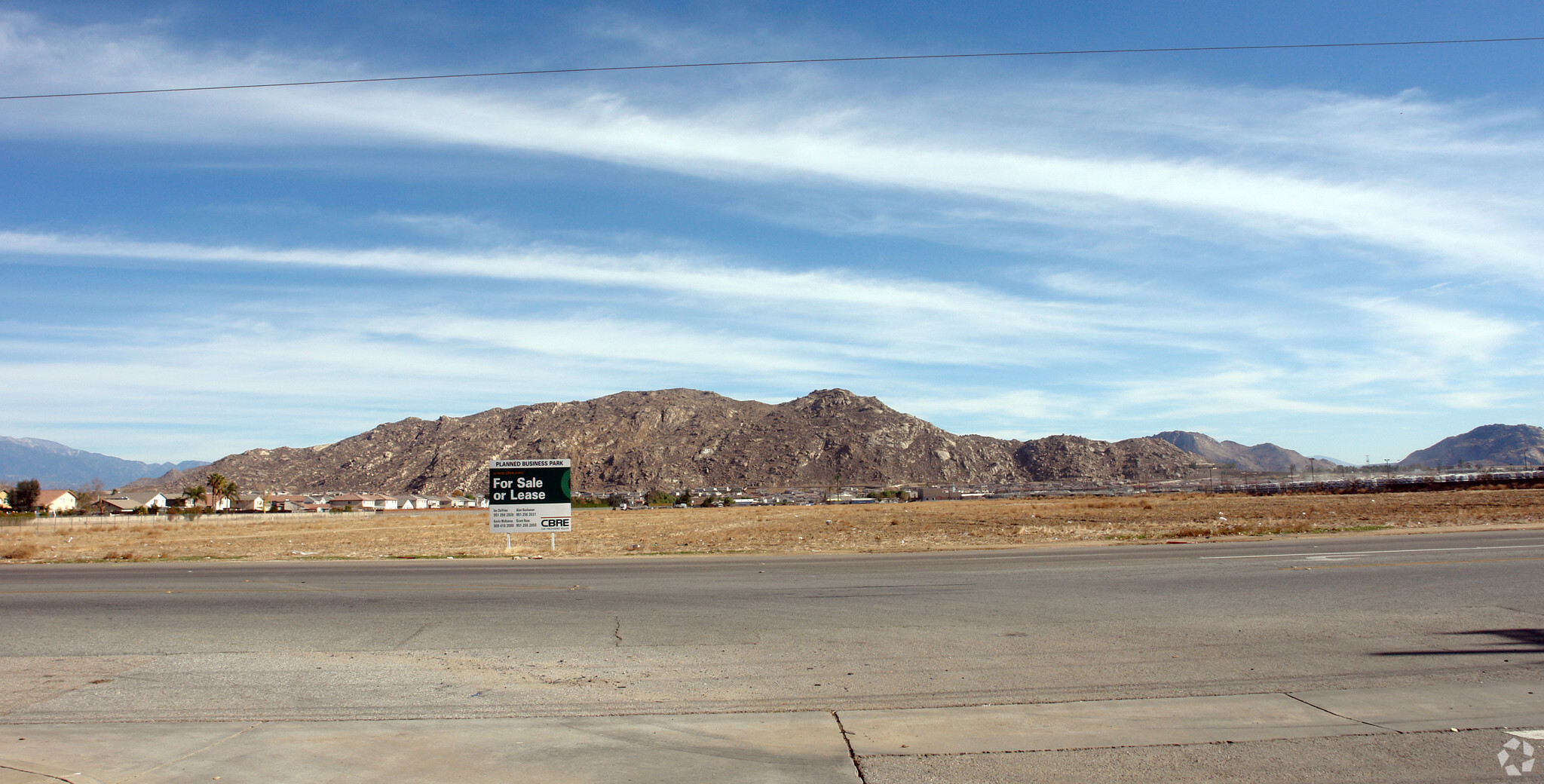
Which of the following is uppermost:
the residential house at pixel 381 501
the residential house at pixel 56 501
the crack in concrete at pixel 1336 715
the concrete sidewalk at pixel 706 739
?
the residential house at pixel 56 501

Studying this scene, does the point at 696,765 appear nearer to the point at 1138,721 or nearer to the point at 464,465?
the point at 1138,721

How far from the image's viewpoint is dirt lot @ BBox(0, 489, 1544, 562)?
27.7m

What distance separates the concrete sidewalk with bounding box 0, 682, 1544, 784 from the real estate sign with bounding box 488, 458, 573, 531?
61.7 ft

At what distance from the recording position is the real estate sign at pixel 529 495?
25.7m

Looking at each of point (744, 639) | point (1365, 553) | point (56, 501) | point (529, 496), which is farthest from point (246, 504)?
point (1365, 553)

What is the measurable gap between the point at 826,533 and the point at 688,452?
12705cm

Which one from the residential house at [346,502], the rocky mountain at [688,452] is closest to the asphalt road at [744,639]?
the residential house at [346,502]

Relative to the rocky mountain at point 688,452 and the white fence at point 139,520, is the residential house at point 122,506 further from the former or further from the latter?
the rocky mountain at point 688,452

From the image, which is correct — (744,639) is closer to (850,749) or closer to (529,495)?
(850,749)

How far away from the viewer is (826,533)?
120 feet

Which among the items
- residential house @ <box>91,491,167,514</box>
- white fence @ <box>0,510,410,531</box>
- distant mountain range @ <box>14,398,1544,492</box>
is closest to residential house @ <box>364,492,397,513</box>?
distant mountain range @ <box>14,398,1544,492</box>

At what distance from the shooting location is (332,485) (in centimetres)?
15775

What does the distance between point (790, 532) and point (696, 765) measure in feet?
106

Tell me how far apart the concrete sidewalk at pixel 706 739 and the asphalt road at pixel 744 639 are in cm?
35
